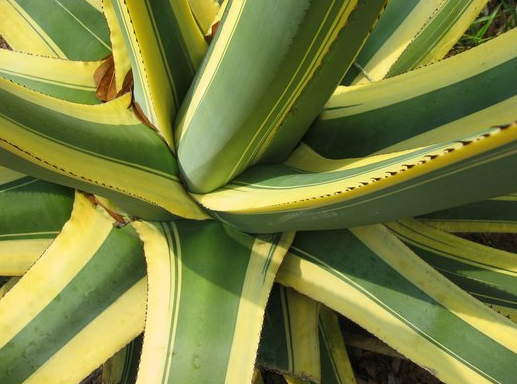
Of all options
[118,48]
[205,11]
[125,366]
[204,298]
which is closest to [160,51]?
[118,48]

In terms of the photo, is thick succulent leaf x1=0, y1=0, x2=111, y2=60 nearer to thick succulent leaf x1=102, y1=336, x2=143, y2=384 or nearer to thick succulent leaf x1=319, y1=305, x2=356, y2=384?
thick succulent leaf x1=102, y1=336, x2=143, y2=384

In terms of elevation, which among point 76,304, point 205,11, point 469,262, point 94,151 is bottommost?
point 76,304

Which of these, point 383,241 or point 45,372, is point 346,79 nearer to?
point 383,241

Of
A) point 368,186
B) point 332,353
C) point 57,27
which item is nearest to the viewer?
point 368,186

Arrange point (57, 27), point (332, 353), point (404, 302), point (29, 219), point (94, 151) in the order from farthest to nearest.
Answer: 1. point (332, 353)
2. point (57, 27)
3. point (29, 219)
4. point (404, 302)
5. point (94, 151)

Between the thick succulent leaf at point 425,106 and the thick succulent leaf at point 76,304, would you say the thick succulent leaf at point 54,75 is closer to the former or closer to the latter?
the thick succulent leaf at point 76,304

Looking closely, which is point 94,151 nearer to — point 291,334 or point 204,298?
point 204,298

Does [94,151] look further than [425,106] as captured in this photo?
No

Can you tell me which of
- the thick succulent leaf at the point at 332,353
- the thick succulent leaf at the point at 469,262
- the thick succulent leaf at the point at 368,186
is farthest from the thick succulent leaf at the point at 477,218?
the thick succulent leaf at the point at 368,186
